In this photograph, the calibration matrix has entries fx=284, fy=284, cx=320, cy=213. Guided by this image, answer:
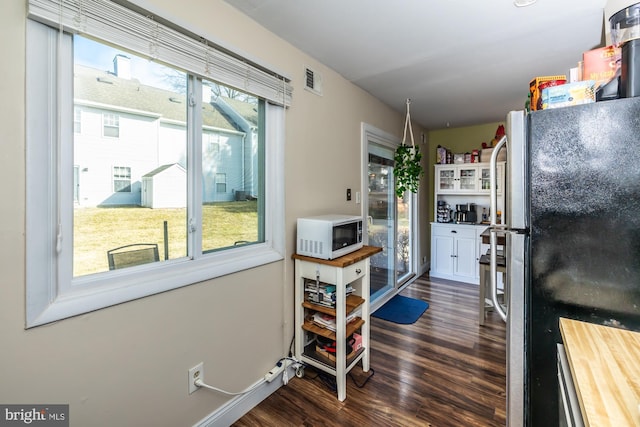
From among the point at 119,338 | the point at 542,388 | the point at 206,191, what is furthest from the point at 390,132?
the point at 119,338

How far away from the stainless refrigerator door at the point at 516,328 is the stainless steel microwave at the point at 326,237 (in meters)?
0.98

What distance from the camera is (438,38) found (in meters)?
1.94

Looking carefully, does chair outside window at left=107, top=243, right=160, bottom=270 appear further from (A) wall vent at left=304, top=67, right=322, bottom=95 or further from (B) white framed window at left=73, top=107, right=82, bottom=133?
(A) wall vent at left=304, top=67, right=322, bottom=95

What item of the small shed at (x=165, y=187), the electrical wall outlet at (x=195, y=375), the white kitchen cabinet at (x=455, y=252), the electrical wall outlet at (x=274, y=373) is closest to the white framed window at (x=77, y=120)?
the small shed at (x=165, y=187)

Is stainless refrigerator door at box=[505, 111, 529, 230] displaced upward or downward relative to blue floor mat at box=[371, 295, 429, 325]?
upward

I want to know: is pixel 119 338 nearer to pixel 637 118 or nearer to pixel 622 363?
pixel 622 363

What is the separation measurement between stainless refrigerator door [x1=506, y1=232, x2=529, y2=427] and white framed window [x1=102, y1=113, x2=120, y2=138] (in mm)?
1739

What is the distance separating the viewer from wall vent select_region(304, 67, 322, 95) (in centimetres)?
213

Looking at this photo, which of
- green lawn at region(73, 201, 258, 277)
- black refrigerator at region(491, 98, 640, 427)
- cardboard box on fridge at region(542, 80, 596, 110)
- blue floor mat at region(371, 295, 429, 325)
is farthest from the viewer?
blue floor mat at region(371, 295, 429, 325)

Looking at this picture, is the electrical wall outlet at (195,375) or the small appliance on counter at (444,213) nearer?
the electrical wall outlet at (195,375)

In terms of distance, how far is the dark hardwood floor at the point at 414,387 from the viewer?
66.1 inches

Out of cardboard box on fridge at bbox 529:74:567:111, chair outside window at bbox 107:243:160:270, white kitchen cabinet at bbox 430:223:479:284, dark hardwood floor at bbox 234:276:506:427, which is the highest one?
cardboard box on fridge at bbox 529:74:567:111

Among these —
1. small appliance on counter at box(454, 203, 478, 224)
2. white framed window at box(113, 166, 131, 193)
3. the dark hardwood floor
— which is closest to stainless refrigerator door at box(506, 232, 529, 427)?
the dark hardwood floor

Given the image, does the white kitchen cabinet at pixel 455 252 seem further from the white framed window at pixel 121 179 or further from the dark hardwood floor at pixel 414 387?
the white framed window at pixel 121 179
